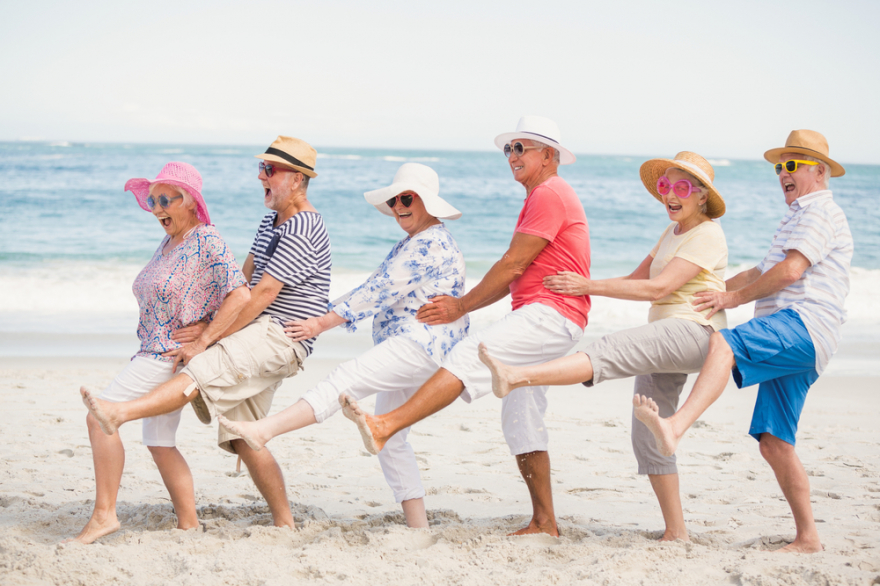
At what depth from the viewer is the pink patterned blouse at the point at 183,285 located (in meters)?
3.46

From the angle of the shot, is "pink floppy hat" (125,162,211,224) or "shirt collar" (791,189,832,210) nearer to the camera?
"shirt collar" (791,189,832,210)

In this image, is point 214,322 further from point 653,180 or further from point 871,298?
point 871,298

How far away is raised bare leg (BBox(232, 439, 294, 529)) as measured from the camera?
137 inches

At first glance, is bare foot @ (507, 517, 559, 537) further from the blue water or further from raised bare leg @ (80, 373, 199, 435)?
the blue water

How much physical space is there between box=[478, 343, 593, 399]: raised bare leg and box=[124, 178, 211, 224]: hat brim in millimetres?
1550

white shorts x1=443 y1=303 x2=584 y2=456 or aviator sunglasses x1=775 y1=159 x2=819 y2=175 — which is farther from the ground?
aviator sunglasses x1=775 y1=159 x2=819 y2=175

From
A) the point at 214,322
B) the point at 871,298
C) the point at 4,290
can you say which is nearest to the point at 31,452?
the point at 214,322

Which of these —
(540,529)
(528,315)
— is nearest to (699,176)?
(528,315)

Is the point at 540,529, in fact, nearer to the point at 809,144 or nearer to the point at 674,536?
the point at 674,536

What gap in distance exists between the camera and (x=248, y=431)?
3082 millimetres

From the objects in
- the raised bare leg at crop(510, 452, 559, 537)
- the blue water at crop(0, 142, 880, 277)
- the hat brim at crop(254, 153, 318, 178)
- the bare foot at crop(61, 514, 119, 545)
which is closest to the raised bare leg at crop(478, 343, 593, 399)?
the raised bare leg at crop(510, 452, 559, 537)

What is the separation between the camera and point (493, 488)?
462 centimetres

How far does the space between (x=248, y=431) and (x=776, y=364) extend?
2342 millimetres

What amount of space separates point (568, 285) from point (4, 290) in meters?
11.3
